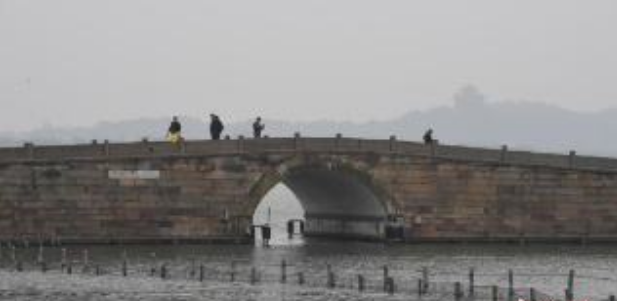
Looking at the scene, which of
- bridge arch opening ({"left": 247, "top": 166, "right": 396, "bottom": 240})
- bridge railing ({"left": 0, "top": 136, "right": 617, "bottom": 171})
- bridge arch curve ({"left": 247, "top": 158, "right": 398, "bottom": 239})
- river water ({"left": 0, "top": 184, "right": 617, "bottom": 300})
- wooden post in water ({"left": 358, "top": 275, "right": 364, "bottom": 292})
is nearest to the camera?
river water ({"left": 0, "top": 184, "right": 617, "bottom": 300})

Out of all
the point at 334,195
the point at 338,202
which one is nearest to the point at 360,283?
the point at 334,195

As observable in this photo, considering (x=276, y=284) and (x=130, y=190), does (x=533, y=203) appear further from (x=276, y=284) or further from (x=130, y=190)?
(x=276, y=284)

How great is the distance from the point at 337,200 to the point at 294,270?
21141 millimetres

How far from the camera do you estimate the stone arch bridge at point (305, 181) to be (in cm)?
6253

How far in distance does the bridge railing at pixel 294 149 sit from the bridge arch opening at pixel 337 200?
1.21 meters

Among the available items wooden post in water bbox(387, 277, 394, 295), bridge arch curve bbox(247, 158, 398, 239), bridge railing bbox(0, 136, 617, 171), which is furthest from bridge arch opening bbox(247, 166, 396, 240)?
wooden post in water bbox(387, 277, 394, 295)

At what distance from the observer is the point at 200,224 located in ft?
212

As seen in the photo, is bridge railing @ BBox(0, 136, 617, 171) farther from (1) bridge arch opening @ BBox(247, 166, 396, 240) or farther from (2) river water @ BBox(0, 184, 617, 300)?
(2) river water @ BBox(0, 184, 617, 300)

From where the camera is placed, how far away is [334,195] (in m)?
73.1

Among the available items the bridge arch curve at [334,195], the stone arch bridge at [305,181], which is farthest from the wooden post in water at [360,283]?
the bridge arch curve at [334,195]

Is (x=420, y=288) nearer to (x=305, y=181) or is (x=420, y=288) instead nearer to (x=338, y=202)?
(x=338, y=202)

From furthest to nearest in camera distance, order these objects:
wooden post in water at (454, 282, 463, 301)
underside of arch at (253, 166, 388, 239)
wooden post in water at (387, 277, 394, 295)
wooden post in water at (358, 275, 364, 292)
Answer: underside of arch at (253, 166, 388, 239) < wooden post in water at (358, 275, 364, 292) < wooden post in water at (387, 277, 394, 295) < wooden post in water at (454, 282, 463, 301)

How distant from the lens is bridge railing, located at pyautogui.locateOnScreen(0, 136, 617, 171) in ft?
205

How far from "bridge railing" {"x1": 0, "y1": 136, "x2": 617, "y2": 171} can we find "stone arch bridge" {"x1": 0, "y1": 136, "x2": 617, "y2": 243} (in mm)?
47
